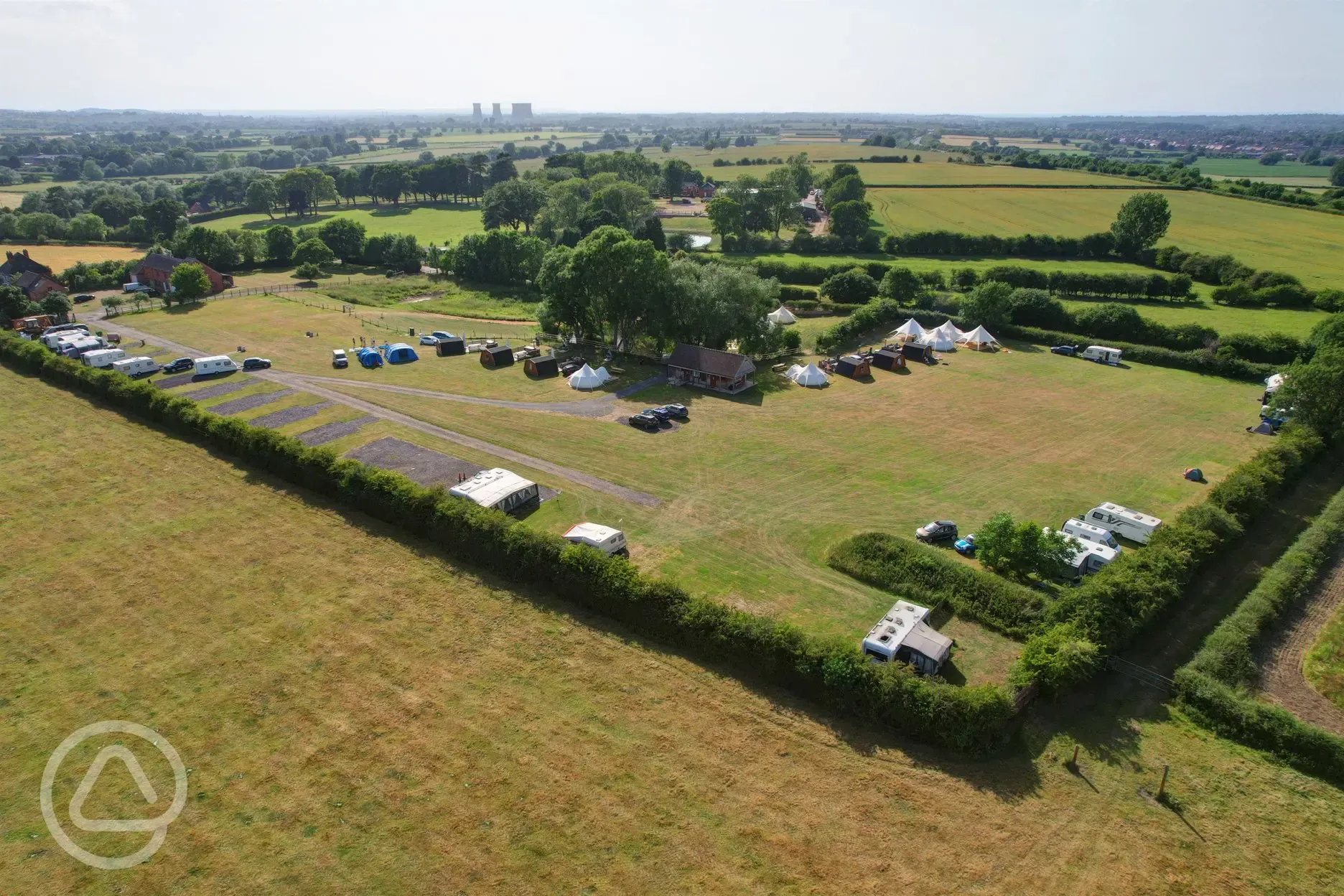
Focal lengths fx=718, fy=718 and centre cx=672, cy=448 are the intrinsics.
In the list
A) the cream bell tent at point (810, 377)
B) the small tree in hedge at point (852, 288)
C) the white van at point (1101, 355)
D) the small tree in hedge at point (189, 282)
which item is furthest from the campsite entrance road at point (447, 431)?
the white van at point (1101, 355)

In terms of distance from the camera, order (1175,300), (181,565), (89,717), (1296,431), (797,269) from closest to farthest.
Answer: (89,717) → (181,565) → (1296,431) → (1175,300) → (797,269)

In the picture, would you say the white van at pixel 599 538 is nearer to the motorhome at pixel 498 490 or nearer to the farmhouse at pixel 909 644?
the motorhome at pixel 498 490

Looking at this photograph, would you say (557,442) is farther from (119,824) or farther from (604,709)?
(119,824)

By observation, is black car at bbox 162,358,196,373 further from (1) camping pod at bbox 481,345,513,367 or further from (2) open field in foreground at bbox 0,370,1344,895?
(2) open field in foreground at bbox 0,370,1344,895

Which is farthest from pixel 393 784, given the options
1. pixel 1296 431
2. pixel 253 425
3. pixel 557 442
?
pixel 1296 431

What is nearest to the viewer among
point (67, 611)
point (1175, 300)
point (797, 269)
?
point (67, 611)

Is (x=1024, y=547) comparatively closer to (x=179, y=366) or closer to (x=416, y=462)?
(x=416, y=462)

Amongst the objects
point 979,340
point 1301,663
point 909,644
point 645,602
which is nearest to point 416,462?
point 645,602
